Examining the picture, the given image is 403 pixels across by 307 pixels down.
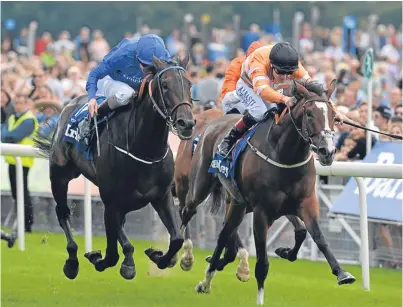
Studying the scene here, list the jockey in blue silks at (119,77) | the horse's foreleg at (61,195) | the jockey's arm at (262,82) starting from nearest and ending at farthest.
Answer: the jockey's arm at (262,82) → the jockey in blue silks at (119,77) → the horse's foreleg at (61,195)

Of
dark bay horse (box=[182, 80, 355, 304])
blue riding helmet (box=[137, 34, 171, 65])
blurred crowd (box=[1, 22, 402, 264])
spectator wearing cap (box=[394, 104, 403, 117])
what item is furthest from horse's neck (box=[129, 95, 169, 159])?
spectator wearing cap (box=[394, 104, 403, 117])

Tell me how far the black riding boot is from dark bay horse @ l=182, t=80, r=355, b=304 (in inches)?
9.1

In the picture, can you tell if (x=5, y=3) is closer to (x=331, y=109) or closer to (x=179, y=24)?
(x=179, y=24)

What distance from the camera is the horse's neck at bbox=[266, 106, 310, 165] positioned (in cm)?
988

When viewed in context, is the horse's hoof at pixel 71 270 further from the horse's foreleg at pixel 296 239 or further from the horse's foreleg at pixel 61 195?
the horse's foreleg at pixel 296 239

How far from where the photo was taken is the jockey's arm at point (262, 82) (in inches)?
391

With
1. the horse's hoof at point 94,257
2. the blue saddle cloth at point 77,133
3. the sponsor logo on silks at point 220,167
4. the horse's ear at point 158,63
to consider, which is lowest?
the horse's hoof at point 94,257

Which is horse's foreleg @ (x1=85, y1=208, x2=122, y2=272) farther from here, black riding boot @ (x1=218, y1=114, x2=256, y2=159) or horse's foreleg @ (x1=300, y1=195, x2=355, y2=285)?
horse's foreleg @ (x1=300, y1=195, x2=355, y2=285)

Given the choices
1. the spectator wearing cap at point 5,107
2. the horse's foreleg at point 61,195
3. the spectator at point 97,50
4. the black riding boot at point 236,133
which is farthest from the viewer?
the spectator at point 97,50

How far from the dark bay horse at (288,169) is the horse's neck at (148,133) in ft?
2.51

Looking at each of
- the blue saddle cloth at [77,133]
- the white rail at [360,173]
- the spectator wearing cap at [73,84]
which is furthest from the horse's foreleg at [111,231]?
the spectator wearing cap at [73,84]

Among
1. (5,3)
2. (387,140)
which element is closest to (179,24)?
(5,3)

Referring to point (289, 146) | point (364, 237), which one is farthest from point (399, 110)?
point (289, 146)

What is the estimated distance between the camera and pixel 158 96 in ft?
31.5
